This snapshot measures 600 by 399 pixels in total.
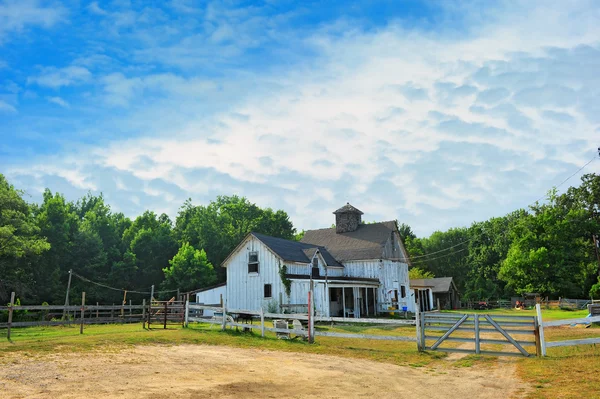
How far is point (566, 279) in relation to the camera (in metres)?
59.2

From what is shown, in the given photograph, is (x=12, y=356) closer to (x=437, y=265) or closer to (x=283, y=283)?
(x=283, y=283)

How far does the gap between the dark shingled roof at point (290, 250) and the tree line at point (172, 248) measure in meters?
18.5

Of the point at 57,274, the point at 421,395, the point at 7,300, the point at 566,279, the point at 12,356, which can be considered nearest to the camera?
the point at 421,395

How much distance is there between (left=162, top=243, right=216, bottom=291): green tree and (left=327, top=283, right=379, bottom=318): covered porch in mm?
20401

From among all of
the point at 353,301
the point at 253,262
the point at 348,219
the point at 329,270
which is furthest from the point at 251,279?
the point at 348,219

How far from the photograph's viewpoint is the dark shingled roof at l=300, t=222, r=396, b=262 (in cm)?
4378

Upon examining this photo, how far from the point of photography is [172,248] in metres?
66.2

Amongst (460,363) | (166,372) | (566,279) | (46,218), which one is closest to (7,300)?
(46,218)

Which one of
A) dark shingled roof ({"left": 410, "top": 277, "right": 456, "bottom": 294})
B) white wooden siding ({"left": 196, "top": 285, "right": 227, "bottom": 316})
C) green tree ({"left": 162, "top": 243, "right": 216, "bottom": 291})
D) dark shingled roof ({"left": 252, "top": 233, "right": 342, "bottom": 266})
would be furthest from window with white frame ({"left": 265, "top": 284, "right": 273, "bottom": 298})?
dark shingled roof ({"left": 410, "top": 277, "right": 456, "bottom": 294})

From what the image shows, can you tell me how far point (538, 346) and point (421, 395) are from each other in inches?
271

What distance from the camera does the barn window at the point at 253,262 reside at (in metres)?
37.1

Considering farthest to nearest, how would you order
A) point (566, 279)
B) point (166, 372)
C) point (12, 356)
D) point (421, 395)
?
point (566, 279)
point (12, 356)
point (166, 372)
point (421, 395)

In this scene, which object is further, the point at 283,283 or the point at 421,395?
the point at 283,283

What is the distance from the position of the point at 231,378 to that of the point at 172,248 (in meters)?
57.4
